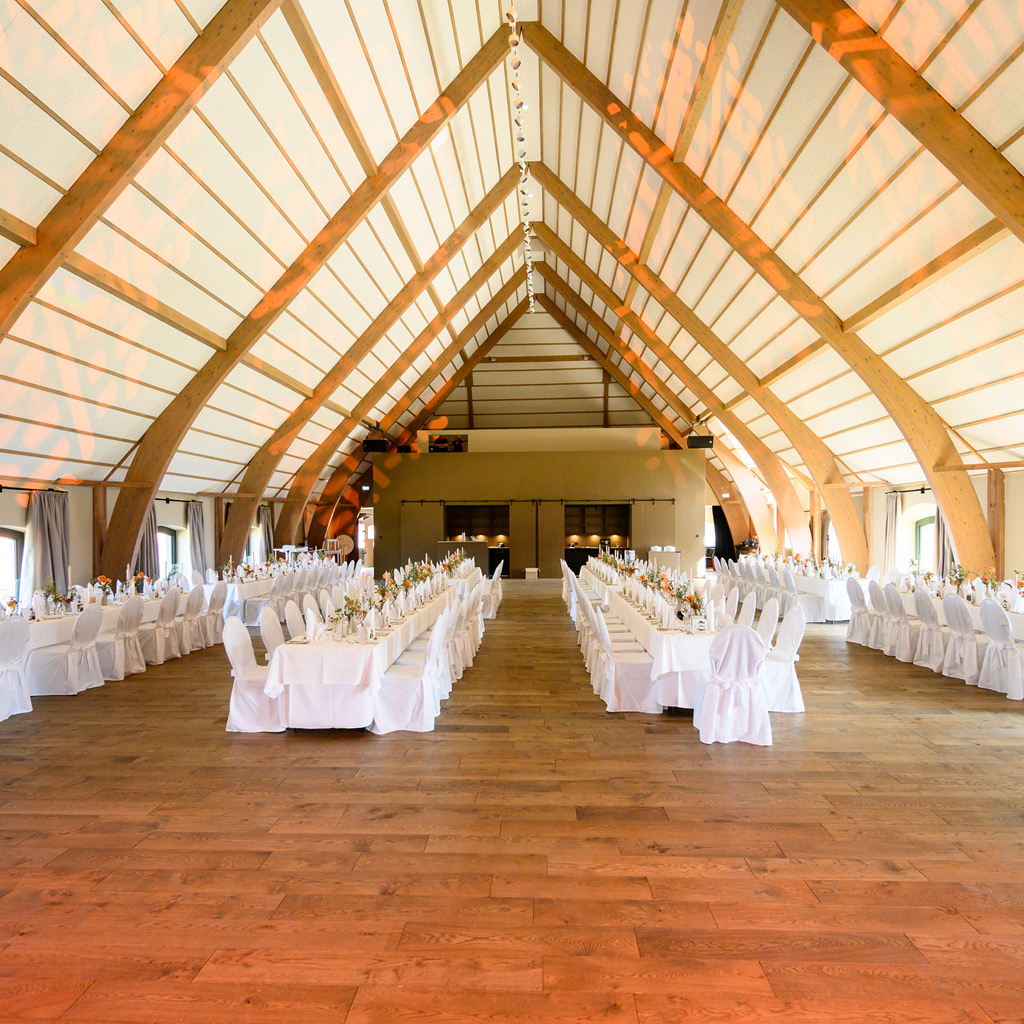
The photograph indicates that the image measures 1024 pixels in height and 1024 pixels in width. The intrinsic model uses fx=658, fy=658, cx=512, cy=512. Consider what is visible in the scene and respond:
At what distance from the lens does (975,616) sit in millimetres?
7199

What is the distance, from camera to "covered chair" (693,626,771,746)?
4.86 m

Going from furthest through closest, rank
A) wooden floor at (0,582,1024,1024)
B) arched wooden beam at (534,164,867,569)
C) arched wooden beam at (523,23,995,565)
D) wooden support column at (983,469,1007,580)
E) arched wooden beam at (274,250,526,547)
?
arched wooden beam at (274,250,526,547) < arched wooden beam at (534,164,867,569) < wooden support column at (983,469,1007,580) < arched wooden beam at (523,23,995,565) < wooden floor at (0,582,1024,1024)

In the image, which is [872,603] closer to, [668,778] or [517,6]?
[668,778]

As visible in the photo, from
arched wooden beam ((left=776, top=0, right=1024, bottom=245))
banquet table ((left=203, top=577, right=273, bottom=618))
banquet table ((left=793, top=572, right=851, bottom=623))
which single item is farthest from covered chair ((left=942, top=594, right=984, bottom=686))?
banquet table ((left=203, top=577, right=273, bottom=618))

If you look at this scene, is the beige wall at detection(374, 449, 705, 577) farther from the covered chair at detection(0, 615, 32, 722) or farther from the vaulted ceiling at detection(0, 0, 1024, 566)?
the covered chair at detection(0, 615, 32, 722)

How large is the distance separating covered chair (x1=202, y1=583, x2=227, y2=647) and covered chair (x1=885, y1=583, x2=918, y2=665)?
8622 mm

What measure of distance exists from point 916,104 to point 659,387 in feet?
40.2

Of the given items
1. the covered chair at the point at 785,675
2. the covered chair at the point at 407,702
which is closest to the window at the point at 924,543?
the covered chair at the point at 785,675

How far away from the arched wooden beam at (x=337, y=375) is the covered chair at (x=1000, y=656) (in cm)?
982

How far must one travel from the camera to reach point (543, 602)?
13.6 meters

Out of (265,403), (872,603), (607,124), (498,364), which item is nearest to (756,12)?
(607,124)

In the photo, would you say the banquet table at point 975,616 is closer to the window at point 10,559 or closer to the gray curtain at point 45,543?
the gray curtain at point 45,543

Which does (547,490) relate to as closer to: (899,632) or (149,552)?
(149,552)

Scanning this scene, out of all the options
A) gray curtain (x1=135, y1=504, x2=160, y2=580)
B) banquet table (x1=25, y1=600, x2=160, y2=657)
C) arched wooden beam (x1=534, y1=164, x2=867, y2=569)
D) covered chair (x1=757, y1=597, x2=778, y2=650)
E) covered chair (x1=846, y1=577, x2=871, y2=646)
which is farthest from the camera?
gray curtain (x1=135, y1=504, x2=160, y2=580)
